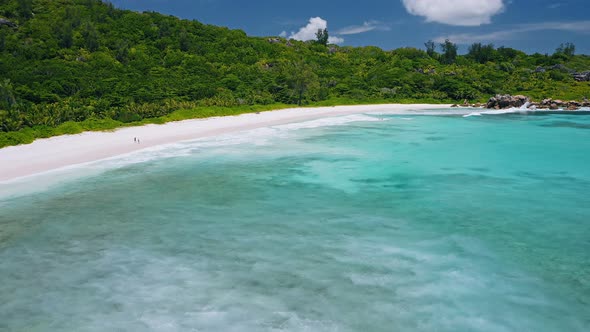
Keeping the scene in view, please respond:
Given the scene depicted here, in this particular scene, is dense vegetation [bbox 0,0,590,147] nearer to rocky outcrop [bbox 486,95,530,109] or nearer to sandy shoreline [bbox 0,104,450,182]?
sandy shoreline [bbox 0,104,450,182]

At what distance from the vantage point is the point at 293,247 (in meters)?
7.93

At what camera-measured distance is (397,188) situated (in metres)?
12.7

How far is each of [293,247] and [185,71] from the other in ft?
157

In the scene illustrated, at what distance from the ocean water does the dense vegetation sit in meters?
9.80

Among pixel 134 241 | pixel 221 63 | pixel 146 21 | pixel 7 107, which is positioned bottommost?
pixel 134 241

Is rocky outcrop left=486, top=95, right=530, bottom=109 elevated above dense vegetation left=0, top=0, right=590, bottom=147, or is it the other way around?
dense vegetation left=0, top=0, right=590, bottom=147

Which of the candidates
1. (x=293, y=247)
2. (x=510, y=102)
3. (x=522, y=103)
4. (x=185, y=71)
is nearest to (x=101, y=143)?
(x=293, y=247)

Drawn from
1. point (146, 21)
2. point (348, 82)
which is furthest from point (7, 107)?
point (146, 21)

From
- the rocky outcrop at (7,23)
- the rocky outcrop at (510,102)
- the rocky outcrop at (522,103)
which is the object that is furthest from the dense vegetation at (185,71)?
the rocky outcrop at (510,102)

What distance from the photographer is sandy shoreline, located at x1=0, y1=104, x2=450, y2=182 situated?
13875 mm

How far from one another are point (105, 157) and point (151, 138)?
4871mm

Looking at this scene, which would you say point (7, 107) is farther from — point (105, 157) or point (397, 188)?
point (397, 188)

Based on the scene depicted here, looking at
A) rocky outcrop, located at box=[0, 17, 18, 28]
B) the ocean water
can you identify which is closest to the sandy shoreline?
the ocean water

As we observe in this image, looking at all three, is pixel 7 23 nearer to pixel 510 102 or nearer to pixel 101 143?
pixel 101 143
